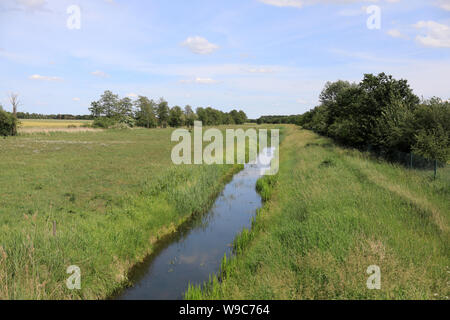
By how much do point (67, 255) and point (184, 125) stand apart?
333 ft

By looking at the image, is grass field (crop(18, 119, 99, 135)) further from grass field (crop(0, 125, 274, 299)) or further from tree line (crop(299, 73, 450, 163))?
tree line (crop(299, 73, 450, 163))

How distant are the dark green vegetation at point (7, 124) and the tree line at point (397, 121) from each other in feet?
163

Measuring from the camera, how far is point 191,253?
1057 cm

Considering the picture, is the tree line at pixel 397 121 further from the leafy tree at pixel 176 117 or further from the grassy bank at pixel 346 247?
the leafy tree at pixel 176 117

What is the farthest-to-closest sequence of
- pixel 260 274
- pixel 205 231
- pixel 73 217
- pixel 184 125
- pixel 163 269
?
pixel 184 125
pixel 205 231
pixel 73 217
pixel 163 269
pixel 260 274

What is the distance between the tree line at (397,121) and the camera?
1573cm

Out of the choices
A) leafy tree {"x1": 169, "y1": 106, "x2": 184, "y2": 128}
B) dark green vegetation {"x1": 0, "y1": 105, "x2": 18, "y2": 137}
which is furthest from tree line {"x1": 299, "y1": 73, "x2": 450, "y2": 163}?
leafy tree {"x1": 169, "y1": 106, "x2": 184, "y2": 128}

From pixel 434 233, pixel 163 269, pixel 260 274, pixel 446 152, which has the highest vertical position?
pixel 446 152

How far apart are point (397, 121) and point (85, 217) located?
69.7 ft

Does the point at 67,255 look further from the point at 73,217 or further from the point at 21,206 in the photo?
the point at 21,206

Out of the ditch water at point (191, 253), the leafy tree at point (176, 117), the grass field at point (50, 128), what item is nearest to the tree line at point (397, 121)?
the ditch water at point (191, 253)

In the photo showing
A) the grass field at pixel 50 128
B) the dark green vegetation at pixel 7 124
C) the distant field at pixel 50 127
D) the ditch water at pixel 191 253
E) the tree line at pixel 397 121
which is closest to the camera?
the ditch water at pixel 191 253
